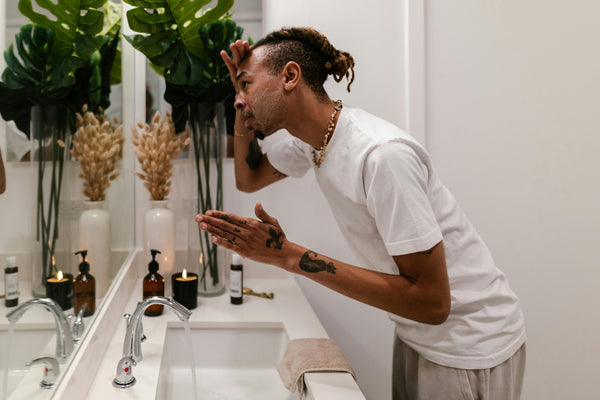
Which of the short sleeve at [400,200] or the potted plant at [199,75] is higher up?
the potted plant at [199,75]

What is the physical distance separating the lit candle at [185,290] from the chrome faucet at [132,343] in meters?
0.34

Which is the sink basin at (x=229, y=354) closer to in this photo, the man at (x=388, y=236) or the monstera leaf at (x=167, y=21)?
the man at (x=388, y=236)

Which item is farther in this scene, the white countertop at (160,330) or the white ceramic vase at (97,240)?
the white ceramic vase at (97,240)

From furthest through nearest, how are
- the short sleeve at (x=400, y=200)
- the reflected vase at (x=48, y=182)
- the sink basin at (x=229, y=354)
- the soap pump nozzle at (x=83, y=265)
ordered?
the sink basin at (x=229, y=354), the soap pump nozzle at (x=83, y=265), the short sleeve at (x=400, y=200), the reflected vase at (x=48, y=182)

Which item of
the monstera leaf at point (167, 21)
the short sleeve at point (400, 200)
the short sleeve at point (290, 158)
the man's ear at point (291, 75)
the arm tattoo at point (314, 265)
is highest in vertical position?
the monstera leaf at point (167, 21)

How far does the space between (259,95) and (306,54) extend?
0.15 metres

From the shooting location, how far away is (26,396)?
58 centimetres

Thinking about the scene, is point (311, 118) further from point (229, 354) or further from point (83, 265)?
point (229, 354)

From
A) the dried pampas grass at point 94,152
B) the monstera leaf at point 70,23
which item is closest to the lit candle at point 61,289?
the dried pampas grass at point 94,152

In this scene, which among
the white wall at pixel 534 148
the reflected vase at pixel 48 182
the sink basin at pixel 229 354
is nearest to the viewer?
the reflected vase at pixel 48 182

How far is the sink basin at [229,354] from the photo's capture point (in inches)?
46.2

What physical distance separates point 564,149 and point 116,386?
1.65m

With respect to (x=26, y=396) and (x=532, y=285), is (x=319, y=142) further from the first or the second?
(x=532, y=285)

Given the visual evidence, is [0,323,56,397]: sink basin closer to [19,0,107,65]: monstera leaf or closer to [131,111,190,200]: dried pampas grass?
[19,0,107,65]: monstera leaf
